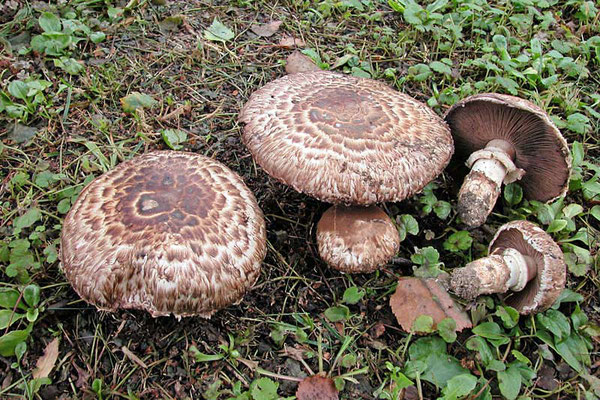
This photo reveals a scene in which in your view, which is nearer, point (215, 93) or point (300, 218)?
point (300, 218)

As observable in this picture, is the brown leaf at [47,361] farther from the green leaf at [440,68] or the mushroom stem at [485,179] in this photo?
the green leaf at [440,68]

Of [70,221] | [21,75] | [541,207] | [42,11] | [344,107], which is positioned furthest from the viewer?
[42,11]

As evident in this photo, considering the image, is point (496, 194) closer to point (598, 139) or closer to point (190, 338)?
point (598, 139)

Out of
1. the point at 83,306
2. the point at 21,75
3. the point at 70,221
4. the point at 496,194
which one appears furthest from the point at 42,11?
the point at 496,194

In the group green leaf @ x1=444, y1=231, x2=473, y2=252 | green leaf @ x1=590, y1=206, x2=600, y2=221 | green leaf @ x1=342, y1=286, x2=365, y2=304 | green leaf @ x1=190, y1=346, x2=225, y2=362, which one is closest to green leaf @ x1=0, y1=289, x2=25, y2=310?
green leaf @ x1=190, y1=346, x2=225, y2=362

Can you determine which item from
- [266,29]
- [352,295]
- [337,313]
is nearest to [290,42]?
[266,29]

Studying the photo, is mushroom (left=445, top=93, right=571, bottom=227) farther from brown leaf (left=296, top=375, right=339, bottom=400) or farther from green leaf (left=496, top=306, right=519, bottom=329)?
brown leaf (left=296, top=375, right=339, bottom=400)
